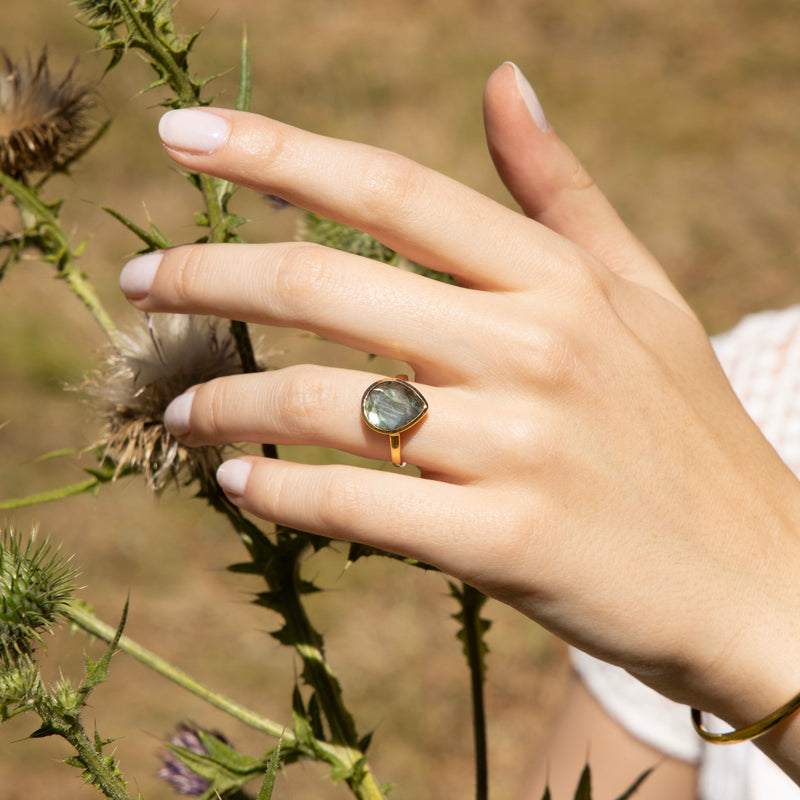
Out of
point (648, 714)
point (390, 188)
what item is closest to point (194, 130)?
point (390, 188)

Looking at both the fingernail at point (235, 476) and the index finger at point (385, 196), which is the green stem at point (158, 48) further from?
the fingernail at point (235, 476)

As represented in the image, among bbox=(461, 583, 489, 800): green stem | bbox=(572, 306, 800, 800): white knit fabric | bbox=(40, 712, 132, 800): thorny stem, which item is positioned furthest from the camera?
bbox=(572, 306, 800, 800): white knit fabric

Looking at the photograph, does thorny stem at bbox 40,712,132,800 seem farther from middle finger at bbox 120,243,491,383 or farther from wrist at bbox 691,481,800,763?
wrist at bbox 691,481,800,763

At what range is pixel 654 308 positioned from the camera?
109 cm

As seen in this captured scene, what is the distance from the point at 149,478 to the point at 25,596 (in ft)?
0.82

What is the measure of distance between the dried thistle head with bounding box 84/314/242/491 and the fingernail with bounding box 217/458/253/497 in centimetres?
10

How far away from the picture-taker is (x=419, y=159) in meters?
5.38

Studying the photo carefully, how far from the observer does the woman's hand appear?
2.97 ft

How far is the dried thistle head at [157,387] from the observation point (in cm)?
105

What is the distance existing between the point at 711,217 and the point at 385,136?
2.32m

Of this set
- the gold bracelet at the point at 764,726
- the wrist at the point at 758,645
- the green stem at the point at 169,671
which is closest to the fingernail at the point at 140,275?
the green stem at the point at 169,671

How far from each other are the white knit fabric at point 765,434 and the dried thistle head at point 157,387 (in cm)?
119

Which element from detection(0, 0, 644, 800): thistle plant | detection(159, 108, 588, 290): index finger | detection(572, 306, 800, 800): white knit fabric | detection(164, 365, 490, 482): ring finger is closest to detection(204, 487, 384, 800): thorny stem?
detection(0, 0, 644, 800): thistle plant

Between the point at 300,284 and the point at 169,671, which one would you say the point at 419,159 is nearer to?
the point at 300,284
